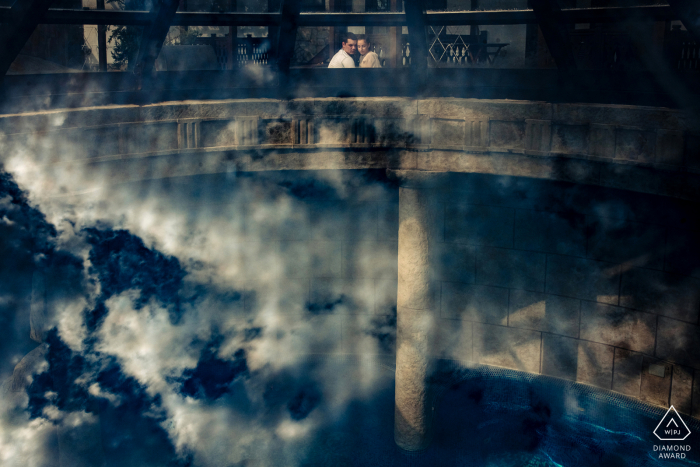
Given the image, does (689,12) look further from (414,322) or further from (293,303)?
(293,303)

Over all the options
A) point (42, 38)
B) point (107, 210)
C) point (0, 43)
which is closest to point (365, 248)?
point (107, 210)

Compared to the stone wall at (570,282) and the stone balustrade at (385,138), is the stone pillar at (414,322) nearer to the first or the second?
the stone wall at (570,282)

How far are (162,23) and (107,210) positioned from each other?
5.37 metres

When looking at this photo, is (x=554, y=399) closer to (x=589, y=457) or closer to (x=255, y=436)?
(x=589, y=457)

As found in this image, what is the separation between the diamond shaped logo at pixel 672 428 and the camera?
543 inches

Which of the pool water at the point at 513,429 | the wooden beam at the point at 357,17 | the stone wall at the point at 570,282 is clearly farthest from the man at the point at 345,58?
the pool water at the point at 513,429

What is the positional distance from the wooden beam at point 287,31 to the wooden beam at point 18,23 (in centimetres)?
433

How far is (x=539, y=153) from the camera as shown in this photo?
1174 centimetres

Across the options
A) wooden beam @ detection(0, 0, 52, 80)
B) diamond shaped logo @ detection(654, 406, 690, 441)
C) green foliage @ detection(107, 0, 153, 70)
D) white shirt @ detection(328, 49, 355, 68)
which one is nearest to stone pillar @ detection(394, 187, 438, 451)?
white shirt @ detection(328, 49, 355, 68)

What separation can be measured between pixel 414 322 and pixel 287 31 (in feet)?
24.4

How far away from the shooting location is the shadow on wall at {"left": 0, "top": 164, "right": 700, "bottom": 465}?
13781 millimetres

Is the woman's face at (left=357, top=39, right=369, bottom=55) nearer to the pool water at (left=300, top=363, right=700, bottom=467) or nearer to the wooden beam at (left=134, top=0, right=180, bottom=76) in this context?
the wooden beam at (left=134, top=0, right=180, bottom=76)

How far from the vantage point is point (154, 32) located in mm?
11531

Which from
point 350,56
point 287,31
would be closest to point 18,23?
point 287,31
